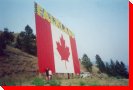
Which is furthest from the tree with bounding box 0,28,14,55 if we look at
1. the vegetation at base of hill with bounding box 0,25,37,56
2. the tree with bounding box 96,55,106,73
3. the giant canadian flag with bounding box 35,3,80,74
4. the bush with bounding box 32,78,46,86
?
the tree with bounding box 96,55,106,73

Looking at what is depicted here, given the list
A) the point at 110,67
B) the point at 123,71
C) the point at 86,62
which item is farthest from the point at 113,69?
the point at 86,62

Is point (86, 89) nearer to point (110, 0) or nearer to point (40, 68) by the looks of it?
point (40, 68)

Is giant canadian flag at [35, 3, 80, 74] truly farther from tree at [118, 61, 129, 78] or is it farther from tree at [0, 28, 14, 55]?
tree at [118, 61, 129, 78]

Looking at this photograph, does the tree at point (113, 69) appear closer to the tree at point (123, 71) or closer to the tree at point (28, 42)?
the tree at point (123, 71)

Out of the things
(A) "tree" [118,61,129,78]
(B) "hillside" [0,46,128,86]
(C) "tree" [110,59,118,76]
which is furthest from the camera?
(C) "tree" [110,59,118,76]

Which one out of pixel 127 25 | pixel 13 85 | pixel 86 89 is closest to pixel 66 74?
pixel 86 89

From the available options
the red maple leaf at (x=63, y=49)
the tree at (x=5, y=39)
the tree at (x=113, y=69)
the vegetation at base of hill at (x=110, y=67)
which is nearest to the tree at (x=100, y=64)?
the vegetation at base of hill at (x=110, y=67)
